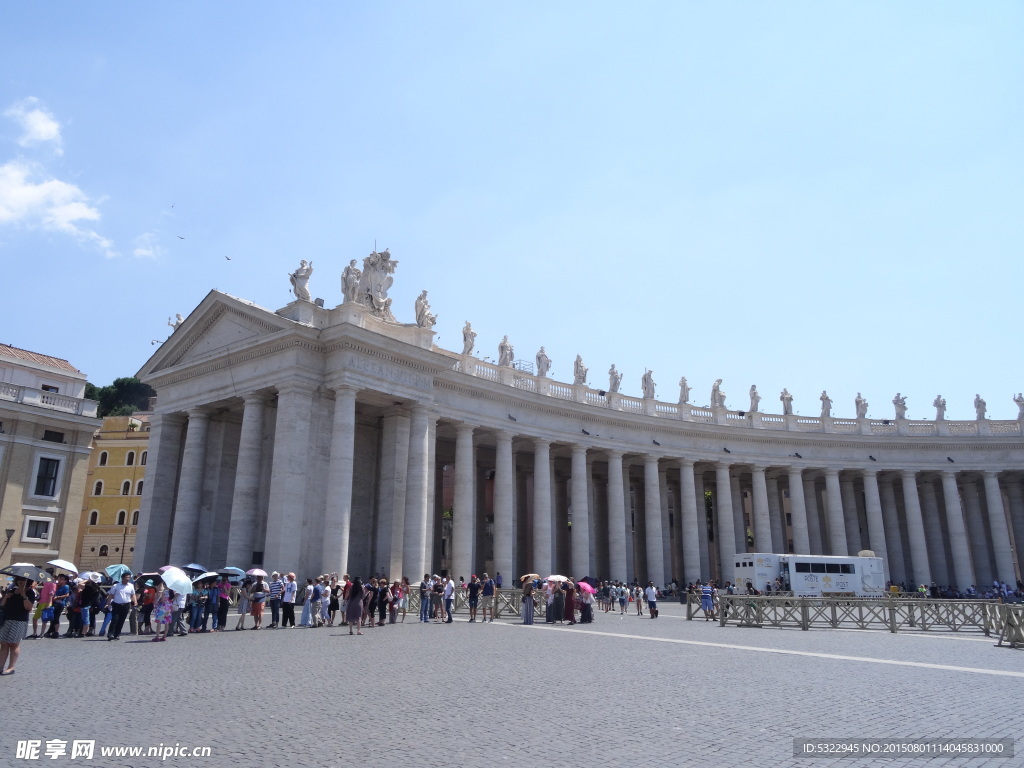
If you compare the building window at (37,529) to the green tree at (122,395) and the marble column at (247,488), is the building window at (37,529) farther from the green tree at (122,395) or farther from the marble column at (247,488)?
the green tree at (122,395)

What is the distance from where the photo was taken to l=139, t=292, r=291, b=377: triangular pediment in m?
36.2

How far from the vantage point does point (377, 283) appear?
38469 mm

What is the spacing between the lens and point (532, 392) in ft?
152

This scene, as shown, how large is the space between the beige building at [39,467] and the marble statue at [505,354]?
3027 centimetres

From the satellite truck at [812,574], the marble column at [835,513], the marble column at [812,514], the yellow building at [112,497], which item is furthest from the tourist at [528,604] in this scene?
the yellow building at [112,497]

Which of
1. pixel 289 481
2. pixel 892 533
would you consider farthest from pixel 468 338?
pixel 892 533

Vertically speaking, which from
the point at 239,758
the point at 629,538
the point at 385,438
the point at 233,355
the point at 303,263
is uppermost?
the point at 303,263

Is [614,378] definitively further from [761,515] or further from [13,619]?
[13,619]

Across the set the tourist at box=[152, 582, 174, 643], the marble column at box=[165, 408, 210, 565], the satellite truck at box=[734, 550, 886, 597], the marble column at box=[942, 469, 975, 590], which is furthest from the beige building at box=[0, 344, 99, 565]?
the marble column at box=[942, 469, 975, 590]

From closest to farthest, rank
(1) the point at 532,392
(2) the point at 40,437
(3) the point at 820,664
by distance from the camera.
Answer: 1. (3) the point at 820,664
2. (1) the point at 532,392
3. (2) the point at 40,437

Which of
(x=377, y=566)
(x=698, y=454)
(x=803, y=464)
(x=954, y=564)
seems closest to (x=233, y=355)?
(x=377, y=566)

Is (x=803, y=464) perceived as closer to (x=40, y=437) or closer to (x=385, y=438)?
(x=385, y=438)

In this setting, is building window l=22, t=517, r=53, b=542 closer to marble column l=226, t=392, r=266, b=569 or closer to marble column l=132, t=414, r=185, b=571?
marble column l=132, t=414, r=185, b=571

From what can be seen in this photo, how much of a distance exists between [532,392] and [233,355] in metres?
18.1
